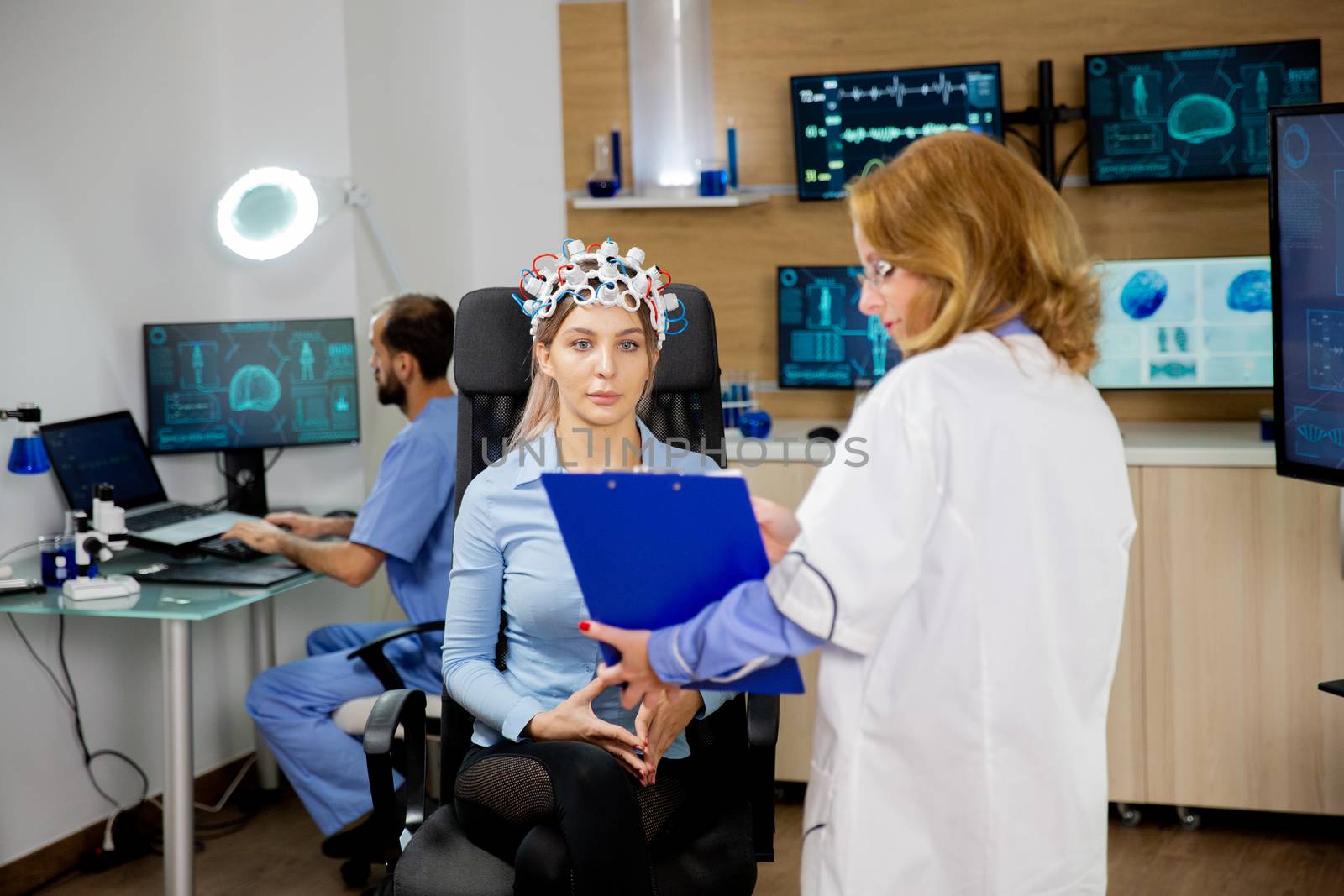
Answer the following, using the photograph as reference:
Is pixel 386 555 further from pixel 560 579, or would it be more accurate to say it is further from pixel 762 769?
pixel 762 769

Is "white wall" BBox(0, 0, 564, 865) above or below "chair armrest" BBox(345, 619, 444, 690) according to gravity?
above

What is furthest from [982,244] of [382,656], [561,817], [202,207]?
[202,207]

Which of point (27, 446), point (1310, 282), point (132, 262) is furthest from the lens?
point (132, 262)

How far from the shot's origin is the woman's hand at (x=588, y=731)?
1.87 meters

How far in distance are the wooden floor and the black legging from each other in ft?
3.87

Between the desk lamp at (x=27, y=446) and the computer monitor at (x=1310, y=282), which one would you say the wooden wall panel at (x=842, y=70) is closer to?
the computer monitor at (x=1310, y=282)

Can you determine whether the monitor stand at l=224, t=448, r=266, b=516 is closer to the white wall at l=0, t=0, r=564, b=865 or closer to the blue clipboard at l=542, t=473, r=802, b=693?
the white wall at l=0, t=0, r=564, b=865

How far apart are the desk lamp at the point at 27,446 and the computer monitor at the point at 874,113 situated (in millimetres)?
1935

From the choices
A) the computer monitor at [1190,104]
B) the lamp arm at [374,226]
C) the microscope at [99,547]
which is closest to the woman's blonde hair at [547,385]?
the microscope at [99,547]

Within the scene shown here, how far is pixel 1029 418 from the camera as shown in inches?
51.7

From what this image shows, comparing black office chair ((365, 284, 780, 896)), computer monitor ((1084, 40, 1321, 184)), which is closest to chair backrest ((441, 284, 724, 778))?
black office chair ((365, 284, 780, 896))

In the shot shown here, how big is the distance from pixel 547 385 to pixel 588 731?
549 mm

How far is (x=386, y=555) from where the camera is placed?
111 inches

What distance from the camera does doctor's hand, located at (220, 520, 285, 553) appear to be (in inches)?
114
